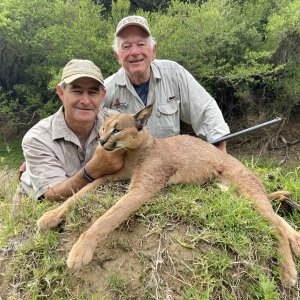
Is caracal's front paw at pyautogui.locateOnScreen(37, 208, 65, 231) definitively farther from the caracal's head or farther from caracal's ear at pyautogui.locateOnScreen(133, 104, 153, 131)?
caracal's ear at pyautogui.locateOnScreen(133, 104, 153, 131)

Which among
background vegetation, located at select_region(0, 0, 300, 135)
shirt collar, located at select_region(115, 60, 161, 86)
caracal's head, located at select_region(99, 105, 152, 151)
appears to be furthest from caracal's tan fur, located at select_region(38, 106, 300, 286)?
background vegetation, located at select_region(0, 0, 300, 135)

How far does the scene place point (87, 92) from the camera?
4.57 meters

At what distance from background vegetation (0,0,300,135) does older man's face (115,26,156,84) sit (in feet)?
35.5

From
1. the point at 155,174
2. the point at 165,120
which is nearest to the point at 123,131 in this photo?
the point at 155,174

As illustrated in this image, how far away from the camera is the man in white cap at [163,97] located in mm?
5605

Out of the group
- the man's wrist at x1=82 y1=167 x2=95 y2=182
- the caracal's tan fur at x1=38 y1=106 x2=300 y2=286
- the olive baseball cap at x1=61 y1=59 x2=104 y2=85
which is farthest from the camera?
the olive baseball cap at x1=61 y1=59 x2=104 y2=85

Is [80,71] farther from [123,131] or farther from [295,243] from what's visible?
[295,243]

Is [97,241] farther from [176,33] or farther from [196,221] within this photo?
[176,33]

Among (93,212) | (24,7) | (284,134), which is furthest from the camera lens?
(24,7)

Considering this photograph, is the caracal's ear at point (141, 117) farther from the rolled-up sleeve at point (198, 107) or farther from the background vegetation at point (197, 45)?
the background vegetation at point (197, 45)

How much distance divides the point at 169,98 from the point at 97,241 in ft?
10.2

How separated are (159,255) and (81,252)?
587 millimetres

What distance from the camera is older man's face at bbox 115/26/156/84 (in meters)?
5.32


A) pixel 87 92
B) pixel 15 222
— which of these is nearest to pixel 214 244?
pixel 15 222
